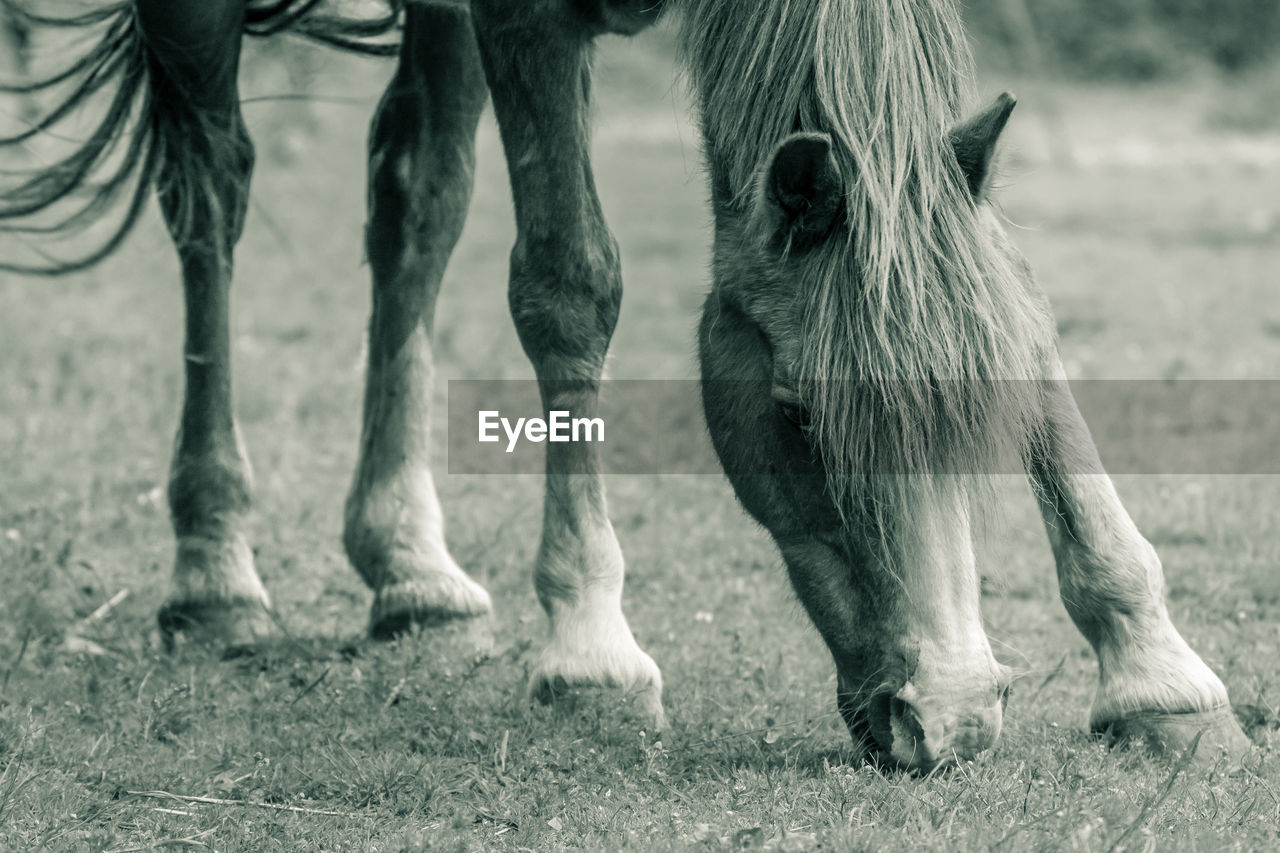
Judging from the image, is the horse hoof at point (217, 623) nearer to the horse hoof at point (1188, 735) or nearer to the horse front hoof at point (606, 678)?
the horse front hoof at point (606, 678)

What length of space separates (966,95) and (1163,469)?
356 centimetres

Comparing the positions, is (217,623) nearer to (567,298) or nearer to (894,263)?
(567,298)

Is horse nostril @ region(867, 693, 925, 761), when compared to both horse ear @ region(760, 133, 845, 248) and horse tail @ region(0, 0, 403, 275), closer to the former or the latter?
horse ear @ region(760, 133, 845, 248)

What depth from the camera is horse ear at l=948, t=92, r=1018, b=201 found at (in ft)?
10.5

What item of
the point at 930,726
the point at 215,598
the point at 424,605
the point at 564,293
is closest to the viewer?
the point at 930,726

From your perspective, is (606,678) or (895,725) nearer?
(895,725)

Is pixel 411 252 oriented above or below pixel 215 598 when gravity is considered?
above

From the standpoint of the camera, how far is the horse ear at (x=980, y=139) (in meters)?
3.20

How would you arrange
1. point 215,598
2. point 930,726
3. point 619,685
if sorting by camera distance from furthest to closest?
point 215,598 → point 619,685 → point 930,726

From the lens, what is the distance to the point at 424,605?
4750mm

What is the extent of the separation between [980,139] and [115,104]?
327 centimetres

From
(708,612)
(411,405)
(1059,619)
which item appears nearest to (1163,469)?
(1059,619)

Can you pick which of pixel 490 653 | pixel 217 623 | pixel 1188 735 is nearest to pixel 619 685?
pixel 490 653

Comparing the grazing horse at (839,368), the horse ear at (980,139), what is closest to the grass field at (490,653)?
the grazing horse at (839,368)
